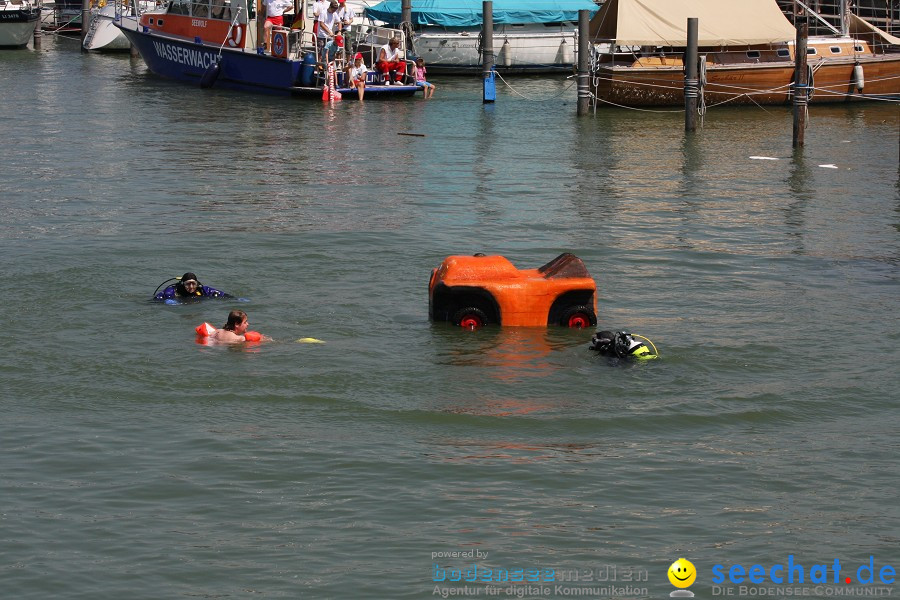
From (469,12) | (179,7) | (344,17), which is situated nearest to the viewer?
(344,17)

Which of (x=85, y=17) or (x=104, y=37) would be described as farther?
(x=85, y=17)

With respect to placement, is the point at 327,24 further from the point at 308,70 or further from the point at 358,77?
the point at 358,77

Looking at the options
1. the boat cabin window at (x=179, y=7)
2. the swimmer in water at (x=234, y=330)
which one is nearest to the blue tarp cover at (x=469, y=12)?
the boat cabin window at (x=179, y=7)

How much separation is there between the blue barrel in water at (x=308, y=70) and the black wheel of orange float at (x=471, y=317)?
22.6 meters

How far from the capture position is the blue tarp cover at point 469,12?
42.6m

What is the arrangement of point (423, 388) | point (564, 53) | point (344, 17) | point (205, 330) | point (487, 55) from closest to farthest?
A: point (423, 388), point (205, 330), point (487, 55), point (344, 17), point (564, 53)

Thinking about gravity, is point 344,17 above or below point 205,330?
above

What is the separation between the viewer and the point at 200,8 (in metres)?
38.7

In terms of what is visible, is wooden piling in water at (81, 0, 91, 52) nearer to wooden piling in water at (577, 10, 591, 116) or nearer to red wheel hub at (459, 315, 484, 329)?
wooden piling in water at (577, 10, 591, 116)

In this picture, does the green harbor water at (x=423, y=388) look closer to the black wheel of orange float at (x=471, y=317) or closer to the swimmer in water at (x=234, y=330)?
the black wheel of orange float at (x=471, y=317)

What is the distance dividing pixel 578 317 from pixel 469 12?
3065cm

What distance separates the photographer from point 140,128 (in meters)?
29.6

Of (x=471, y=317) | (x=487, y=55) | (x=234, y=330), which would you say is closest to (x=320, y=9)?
(x=487, y=55)

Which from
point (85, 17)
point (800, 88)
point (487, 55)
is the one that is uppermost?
point (85, 17)
